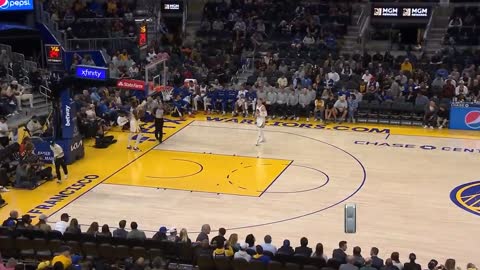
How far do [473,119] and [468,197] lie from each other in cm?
764

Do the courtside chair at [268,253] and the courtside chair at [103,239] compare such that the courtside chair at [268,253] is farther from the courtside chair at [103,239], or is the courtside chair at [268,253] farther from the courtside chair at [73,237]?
the courtside chair at [73,237]

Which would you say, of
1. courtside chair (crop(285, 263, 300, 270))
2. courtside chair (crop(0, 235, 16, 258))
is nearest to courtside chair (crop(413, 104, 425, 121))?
courtside chair (crop(285, 263, 300, 270))

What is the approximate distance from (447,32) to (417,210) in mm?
17042

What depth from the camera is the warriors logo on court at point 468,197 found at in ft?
59.7

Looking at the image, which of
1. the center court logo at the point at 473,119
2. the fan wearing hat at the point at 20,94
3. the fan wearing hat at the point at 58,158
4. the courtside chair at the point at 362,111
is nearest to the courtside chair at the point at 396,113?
the courtside chair at the point at 362,111

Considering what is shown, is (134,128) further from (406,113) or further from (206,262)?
(206,262)

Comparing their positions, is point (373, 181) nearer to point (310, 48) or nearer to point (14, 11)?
point (310, 48)

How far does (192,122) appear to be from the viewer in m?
27.4

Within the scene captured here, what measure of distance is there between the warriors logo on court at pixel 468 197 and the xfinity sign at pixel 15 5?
2038 centimetres

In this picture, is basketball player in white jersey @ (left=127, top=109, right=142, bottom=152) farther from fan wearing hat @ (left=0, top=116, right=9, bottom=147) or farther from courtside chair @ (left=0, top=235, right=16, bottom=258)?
courtside chair @ (left=0, top=235, right=16, bottom=258)

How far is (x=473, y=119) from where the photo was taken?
2592 centimetres

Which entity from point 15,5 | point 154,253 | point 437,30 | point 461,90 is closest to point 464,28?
point 437,30

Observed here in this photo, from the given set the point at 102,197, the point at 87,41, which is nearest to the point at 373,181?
the point at 102,197

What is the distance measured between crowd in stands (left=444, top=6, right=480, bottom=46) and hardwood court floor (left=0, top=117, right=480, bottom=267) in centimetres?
810
